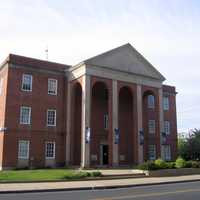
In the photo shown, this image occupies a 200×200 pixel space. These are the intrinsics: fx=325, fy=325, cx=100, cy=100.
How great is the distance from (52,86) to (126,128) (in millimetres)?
11184

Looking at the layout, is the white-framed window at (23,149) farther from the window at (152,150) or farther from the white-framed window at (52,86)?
the window at (152,150)

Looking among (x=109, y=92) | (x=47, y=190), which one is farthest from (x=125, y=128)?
(x=47, y=190)

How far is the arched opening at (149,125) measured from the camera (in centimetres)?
4262

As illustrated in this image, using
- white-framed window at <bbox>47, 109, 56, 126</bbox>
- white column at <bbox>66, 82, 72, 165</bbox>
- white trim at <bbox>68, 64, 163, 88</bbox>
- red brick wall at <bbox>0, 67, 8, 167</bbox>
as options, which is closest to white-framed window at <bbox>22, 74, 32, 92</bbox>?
red brick wall at <bbox>0, 67, 8, 167</bbox>

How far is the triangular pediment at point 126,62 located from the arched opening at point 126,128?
2.80 metres

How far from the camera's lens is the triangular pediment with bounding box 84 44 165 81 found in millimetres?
36625

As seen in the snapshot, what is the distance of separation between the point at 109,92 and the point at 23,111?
31.6 feet

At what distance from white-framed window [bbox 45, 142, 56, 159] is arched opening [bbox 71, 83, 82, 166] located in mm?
2079

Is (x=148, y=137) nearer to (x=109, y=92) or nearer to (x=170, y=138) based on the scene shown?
(x=170, y=138)

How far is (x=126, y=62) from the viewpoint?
3916 cm

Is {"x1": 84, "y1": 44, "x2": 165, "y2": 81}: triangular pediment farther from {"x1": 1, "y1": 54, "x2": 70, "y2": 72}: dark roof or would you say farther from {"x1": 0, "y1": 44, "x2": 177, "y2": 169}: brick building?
{"x1": 1, "y1": 54, "x2": 70, "y2": 72}: dark roof

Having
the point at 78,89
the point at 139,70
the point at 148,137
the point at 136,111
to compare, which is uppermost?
the point at 139,70

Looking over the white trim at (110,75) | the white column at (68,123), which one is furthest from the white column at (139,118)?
the white column at (68,123)

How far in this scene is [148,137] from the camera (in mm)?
43719
